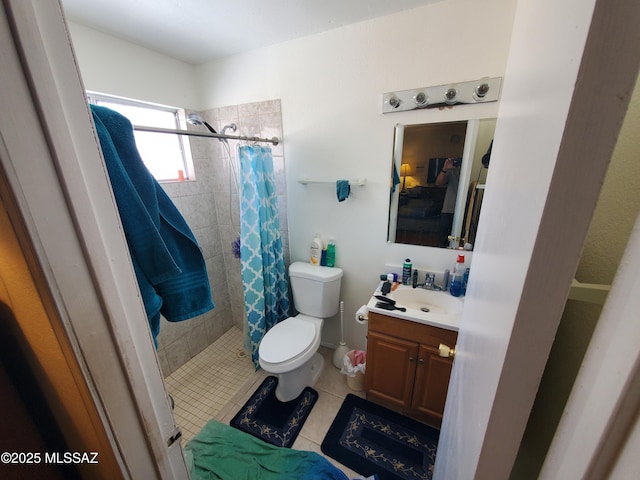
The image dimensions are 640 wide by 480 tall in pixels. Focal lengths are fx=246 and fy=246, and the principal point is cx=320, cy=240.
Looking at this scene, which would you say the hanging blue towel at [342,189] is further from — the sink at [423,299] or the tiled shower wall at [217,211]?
the sink at [423,299]

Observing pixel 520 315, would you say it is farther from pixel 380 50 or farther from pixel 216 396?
pixel 216 396

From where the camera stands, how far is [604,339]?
0.82 feet

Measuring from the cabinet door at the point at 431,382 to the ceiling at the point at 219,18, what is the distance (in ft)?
6.12

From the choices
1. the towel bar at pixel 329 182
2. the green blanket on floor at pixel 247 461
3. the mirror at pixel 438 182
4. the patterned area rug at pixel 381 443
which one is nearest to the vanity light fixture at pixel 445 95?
the mirror at pixel 438 182

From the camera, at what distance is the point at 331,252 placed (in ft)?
6.17

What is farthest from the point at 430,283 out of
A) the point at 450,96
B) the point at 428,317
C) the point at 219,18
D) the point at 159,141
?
the point at 159,141

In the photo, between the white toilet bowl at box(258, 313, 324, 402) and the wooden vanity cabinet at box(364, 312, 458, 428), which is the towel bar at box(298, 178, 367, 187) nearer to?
the wooden vanity cabinet at box(364, 312, 458, 428)

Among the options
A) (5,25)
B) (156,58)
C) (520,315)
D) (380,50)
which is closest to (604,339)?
(520,315)

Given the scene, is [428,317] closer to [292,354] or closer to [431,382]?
[431,382]

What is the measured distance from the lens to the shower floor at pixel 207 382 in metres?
1.67

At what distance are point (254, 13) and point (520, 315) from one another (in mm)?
1750

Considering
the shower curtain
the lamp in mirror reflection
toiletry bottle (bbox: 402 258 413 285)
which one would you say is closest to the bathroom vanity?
toiletry bottle (bbox: 402 258 413 285)

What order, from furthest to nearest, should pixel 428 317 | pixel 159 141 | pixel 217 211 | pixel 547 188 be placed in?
pixel 217 211, pixel 159 141, pixel 428 317, pixel 547 188

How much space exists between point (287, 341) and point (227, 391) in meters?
0.70
